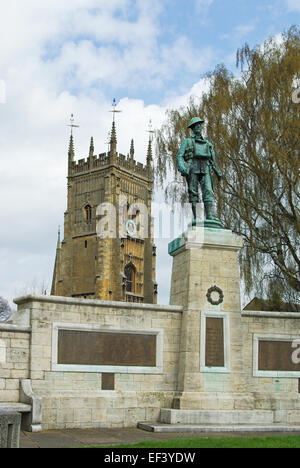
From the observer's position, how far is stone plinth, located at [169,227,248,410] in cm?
1256

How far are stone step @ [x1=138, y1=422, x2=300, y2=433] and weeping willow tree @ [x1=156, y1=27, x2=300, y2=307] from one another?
8.72m

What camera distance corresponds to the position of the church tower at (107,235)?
7725cm

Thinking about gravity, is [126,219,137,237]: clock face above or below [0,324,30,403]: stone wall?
above

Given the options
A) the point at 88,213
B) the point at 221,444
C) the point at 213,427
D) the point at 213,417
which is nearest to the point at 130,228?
the point at 88,213

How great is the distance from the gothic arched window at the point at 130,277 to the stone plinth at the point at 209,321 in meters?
67.0

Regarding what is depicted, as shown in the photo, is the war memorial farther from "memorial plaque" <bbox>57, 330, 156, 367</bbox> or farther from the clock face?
the clock face

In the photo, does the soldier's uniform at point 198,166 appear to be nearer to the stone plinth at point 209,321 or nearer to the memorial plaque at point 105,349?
the stone plinth at point 209,321

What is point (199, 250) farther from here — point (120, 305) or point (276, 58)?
point (276, 58)

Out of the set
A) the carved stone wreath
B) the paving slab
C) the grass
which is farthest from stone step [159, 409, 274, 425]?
the grass

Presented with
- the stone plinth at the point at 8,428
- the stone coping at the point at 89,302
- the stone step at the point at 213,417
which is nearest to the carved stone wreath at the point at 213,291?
the stone coping at the point at 89,302

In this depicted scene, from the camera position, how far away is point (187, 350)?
12.7 metres

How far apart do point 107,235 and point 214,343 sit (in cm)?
6487

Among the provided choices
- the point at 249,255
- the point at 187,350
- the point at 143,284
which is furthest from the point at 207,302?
the point at 143,284

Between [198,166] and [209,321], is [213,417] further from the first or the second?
[198,166]
